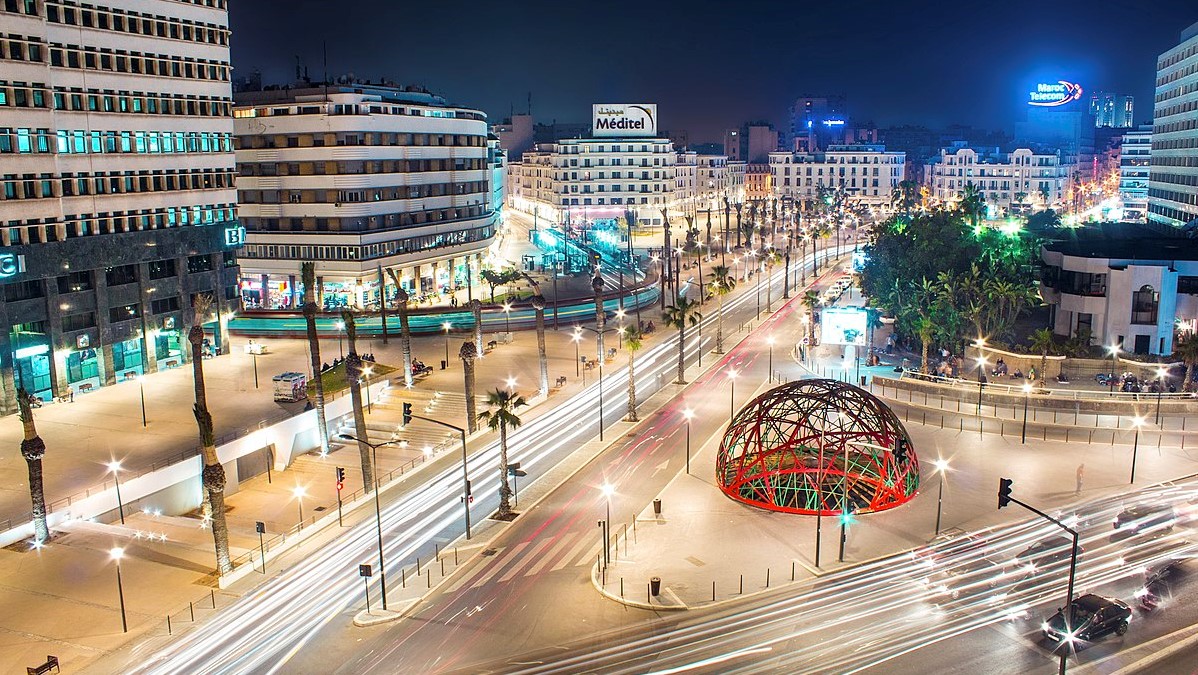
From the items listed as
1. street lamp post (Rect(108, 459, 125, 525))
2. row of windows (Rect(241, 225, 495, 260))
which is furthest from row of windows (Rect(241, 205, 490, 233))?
street lamp post (Rect(108, 459, 125, 525))

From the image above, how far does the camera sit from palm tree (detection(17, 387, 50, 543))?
47.2 meters

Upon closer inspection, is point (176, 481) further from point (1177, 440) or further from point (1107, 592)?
point (1177, 440)

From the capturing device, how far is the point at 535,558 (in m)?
46.8

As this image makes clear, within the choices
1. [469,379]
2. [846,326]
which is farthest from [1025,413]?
[469,379]

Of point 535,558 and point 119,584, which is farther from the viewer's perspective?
point 535,558

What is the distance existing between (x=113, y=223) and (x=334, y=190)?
34793mm

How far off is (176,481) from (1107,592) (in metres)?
47.0

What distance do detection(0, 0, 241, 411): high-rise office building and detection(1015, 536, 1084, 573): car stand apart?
6021cm

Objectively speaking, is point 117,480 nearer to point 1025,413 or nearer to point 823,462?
point 823,462

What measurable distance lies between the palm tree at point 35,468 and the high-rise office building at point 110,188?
61.8 feet

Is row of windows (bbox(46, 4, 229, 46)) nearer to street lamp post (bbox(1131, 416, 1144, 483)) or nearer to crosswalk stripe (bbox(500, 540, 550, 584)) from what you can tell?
crosswalk stripe (bbox(500, 540, 550, 584))

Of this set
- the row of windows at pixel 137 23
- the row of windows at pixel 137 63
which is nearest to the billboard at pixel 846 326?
the row of windows at pixel 137 63

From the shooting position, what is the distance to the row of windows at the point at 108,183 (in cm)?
6612

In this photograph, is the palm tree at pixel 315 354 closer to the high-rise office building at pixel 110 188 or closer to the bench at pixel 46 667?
the high-rise office building at pixel 110 188
